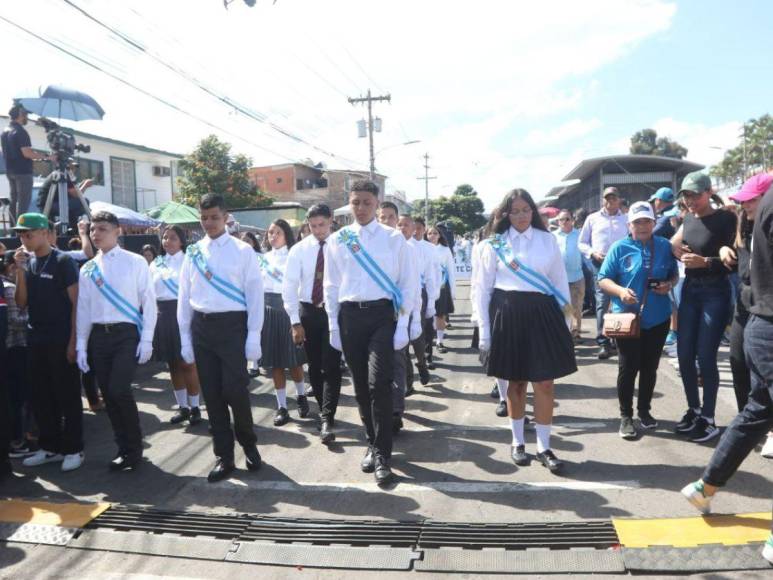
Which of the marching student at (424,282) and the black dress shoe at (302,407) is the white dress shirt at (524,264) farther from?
the marching student at (424,282)

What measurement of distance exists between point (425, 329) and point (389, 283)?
3.37 m

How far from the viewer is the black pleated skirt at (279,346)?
245 inches

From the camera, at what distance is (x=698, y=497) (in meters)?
3.55

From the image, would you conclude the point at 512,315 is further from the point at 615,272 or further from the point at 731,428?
the point at 731,428

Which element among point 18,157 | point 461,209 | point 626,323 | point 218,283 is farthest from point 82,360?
point 461,209

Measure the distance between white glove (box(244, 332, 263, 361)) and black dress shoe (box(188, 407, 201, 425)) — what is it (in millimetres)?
1866

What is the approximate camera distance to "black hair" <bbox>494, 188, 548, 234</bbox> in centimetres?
452

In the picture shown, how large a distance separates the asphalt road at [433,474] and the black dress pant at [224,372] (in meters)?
0.32

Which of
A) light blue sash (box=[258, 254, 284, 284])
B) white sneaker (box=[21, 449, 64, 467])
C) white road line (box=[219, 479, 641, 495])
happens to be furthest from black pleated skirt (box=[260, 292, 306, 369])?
white sneaker (box=[21, 449, 64, 467])

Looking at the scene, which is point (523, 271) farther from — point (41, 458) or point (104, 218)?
point (41, 458)

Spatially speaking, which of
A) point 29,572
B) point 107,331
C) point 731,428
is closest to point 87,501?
point 29,572

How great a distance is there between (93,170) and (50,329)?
2761 centimetres

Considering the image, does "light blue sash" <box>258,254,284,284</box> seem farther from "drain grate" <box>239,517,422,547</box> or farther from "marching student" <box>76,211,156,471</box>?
"drain grate" <box>239,517,422,547</box>

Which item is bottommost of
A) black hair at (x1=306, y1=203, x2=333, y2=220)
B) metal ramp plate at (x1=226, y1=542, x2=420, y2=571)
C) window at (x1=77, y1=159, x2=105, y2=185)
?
metal ramp plate at (x1=226, y1=542, x2=420, y2=571)
